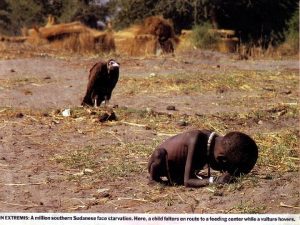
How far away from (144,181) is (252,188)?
0.50 meters

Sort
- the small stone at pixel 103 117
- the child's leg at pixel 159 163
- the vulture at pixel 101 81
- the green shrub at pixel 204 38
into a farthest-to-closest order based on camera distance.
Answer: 1. the green shrub at pixel 204 38
2. the vulture at pixel 101 81
3. the small stone at pixel 103 117
4. the child's leg at pixel 159 163

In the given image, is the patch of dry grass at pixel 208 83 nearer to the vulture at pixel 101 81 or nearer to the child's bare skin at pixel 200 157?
the vulture at pixel 101 81

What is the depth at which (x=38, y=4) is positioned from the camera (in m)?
6.29

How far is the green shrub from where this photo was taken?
10.9m

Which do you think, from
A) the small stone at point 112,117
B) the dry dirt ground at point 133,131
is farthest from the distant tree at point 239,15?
the small stone at point 112,117

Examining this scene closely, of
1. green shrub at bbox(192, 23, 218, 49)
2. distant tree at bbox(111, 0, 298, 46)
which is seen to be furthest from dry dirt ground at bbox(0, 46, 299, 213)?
distant tree at bbox(111, 0, 298, 46)

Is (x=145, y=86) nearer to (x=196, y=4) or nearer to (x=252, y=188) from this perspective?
(x=252, y=188)

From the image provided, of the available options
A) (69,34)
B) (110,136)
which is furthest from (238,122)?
(69,34)

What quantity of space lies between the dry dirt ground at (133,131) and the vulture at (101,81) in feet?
0.56

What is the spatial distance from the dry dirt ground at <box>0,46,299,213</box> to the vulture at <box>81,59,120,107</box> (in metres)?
0.17

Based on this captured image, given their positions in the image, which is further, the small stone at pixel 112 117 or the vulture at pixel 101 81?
the vulture at pixel 101 81

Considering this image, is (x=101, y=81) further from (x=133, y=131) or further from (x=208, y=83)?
(x=208, y=83)

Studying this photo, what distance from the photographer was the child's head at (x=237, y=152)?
271 centimetres

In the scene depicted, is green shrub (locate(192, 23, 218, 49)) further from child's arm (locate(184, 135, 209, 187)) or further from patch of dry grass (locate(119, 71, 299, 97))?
child's arm (locate(184, 135, 209, 187))
